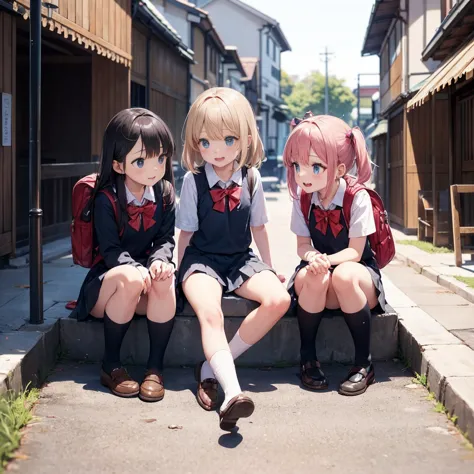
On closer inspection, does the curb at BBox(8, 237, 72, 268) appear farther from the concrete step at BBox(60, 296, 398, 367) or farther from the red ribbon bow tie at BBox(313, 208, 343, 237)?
the red ribbon bow tie at BBox(313, 208, 343, 237)

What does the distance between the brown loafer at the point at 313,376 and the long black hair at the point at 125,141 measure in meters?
1.42

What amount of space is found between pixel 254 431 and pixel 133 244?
149 cm

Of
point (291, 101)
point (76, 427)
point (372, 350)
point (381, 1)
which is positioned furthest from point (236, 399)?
point (291, 101)

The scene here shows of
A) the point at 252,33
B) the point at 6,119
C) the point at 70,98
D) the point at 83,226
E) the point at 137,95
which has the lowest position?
the point at 83,226

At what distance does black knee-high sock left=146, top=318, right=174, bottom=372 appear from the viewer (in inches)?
181

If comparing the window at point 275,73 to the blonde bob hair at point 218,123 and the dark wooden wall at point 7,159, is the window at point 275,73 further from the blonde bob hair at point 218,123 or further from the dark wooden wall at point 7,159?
the blonde bob hair at point 218,123

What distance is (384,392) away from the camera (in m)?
4.57

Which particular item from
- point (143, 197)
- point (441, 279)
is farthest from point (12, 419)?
point (441, 279)

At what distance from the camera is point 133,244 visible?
486 centimetres

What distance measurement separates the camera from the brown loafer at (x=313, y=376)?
4605 mm

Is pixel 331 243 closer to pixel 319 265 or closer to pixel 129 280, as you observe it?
pixel 319 265

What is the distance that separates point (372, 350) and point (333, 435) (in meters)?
1.38

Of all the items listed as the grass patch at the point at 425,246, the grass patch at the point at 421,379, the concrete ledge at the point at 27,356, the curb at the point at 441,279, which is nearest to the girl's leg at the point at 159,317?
the concrete ledge at the point at 27,356

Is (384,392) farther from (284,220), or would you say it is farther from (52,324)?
(284,220)
